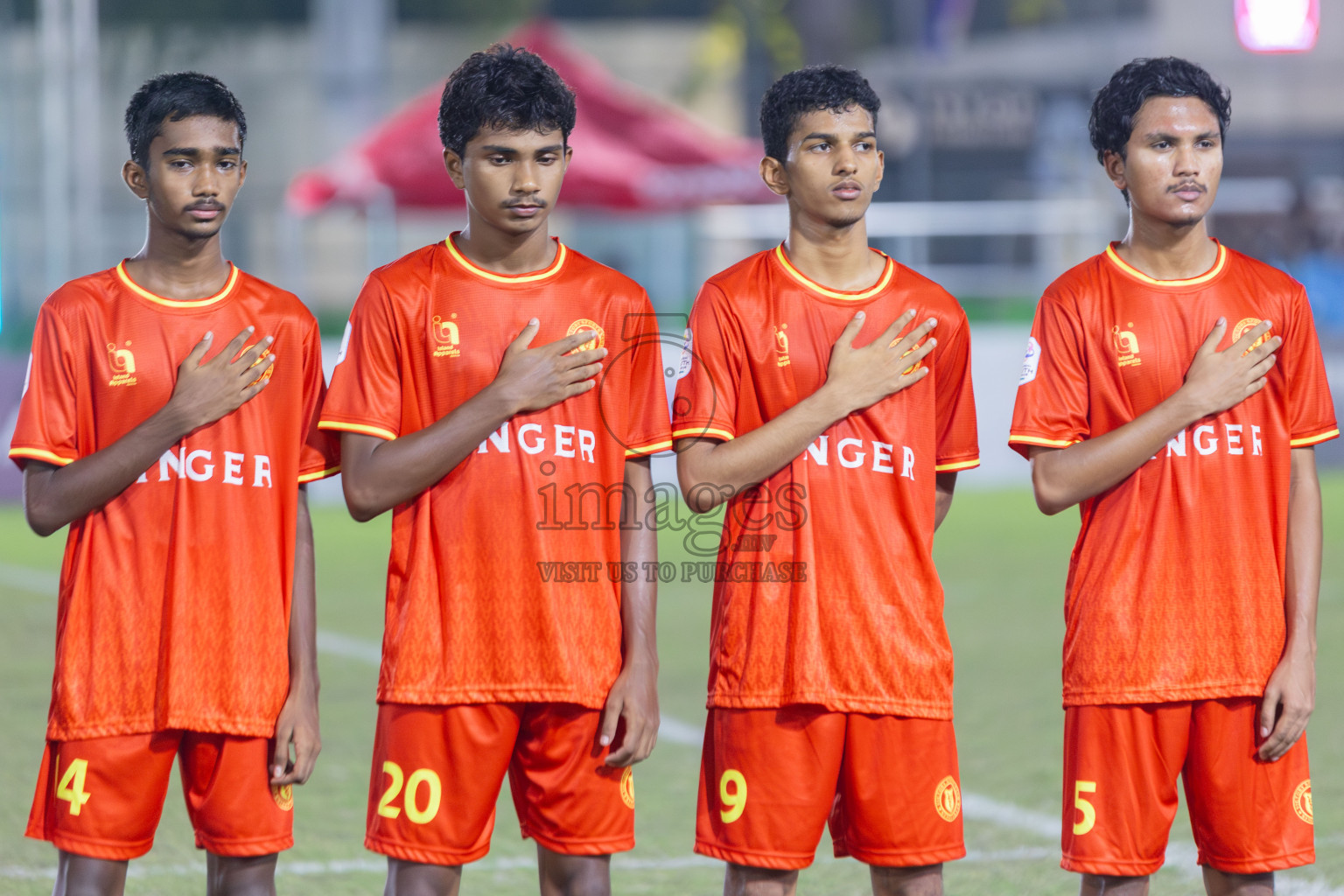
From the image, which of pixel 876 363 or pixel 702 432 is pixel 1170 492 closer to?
pixel 876 363

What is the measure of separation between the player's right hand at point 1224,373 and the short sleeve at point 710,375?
0.85 meters

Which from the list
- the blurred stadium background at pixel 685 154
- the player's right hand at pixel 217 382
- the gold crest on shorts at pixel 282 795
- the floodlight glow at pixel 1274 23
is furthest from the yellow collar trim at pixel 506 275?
the floodlight glow at pixel 1274 23

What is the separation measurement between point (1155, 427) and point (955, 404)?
39cm

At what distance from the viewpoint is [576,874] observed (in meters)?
3.33

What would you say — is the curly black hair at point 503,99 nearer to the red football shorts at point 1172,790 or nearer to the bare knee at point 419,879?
the bare knee at point 419,879

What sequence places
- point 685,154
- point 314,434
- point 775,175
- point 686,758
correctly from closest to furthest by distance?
point 314,434
point 775,175
point 686,758
point 685,154

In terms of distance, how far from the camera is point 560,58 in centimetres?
1733

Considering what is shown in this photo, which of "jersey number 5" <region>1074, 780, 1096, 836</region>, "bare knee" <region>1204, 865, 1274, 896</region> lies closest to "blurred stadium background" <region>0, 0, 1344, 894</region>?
"bare knee" <region>1204, 865, 1274, 896</region>

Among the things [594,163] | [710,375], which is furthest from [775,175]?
[594,163]

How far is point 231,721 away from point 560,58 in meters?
14.7

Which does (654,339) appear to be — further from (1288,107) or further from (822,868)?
(1288,107)

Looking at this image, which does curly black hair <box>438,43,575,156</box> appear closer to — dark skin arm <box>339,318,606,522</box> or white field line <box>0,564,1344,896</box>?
dark skin arm <box>339,318,606,522</box>

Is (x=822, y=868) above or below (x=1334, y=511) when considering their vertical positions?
below

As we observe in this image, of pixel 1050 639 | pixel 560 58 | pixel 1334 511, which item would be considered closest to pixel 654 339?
pixel 1050 639
